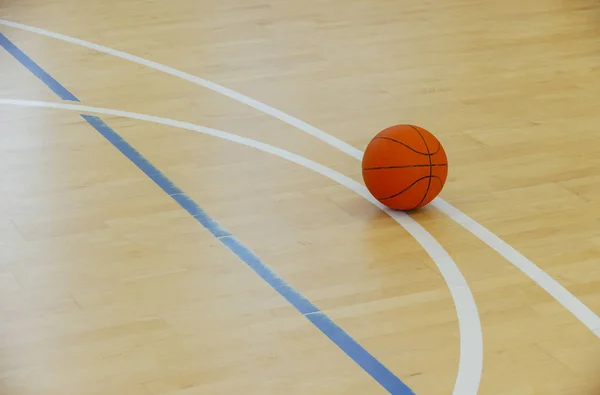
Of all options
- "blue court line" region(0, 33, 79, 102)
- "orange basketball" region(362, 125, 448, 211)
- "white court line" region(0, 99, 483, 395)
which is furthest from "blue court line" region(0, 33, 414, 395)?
"orange basketball" region(362, 125, 448, 211)

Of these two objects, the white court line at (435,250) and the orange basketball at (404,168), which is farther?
the orange basketball at (404,168)

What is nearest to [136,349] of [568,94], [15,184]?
[15,184]

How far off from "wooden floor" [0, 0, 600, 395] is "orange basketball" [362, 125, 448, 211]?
12cm

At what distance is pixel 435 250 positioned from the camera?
4.29 metres

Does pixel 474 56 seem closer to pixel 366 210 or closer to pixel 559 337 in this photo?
pixel 366 210

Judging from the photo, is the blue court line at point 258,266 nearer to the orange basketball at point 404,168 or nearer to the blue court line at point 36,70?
the blue court line at point 36,70

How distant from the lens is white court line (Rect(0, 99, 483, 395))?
3.46 metres

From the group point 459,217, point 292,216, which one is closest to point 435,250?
point 459,217

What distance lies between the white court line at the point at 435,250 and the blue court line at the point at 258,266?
7.0 inches

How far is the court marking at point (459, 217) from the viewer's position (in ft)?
12.6

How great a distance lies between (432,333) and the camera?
367 centimetres

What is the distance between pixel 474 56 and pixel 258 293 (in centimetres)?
349

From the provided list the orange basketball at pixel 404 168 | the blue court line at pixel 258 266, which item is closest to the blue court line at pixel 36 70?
the blue court line at pixel 258 266

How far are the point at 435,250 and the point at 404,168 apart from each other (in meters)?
0.39
